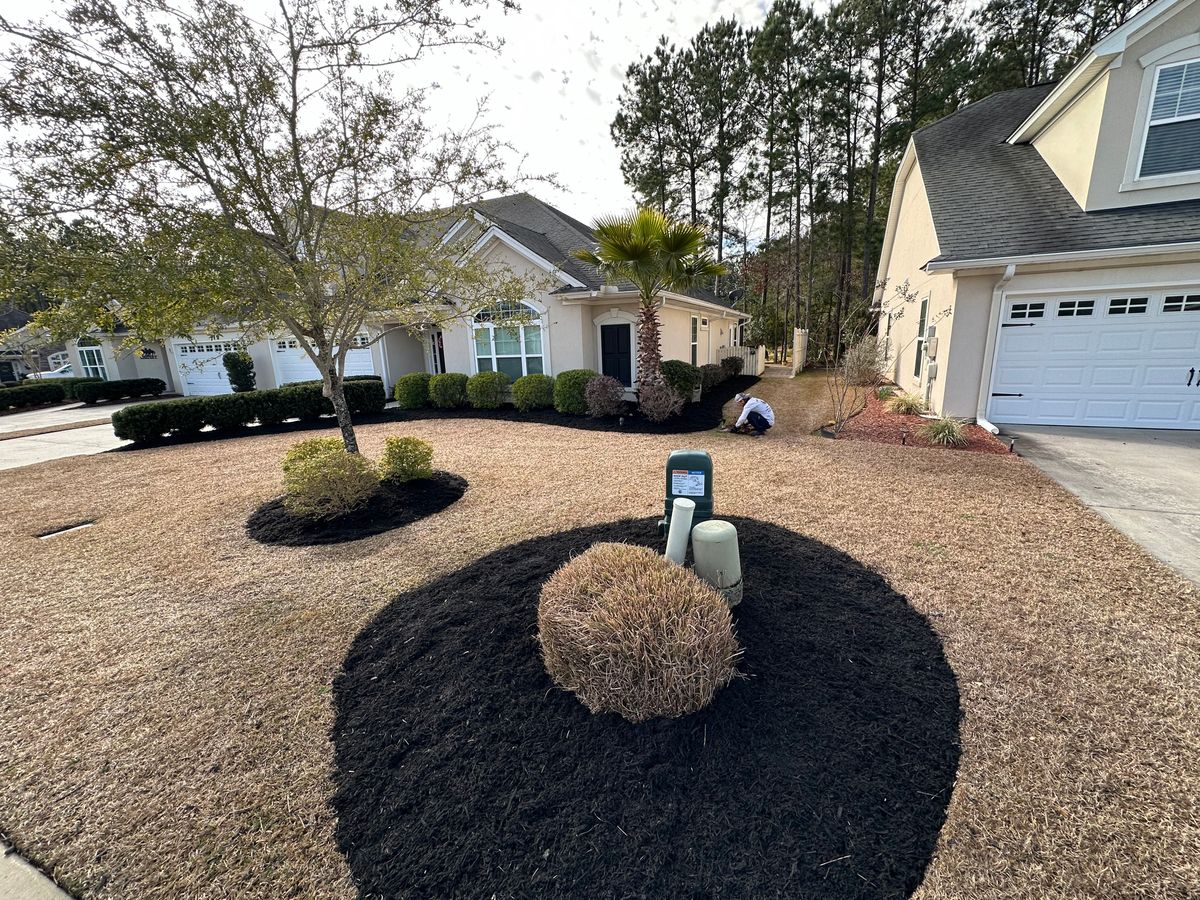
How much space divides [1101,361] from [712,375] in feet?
30.3

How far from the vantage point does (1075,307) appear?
8172 mm

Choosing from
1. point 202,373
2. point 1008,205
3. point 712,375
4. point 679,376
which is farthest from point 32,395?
point 1008,205

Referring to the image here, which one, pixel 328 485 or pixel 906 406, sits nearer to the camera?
pixel 328 485

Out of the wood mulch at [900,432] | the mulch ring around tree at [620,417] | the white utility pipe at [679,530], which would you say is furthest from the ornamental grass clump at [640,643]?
the mulch ring around tree at [620,417]

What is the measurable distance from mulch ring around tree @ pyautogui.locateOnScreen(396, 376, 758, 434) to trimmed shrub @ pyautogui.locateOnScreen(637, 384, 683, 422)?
240 mm

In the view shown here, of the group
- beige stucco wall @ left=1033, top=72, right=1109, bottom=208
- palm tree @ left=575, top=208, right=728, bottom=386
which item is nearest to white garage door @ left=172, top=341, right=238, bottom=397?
palm tree @ left=575, top=208, right=728, bottom=386

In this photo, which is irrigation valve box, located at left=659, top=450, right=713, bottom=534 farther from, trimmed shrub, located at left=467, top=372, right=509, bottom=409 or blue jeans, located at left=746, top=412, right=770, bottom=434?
trimmed shrub, located at left=467, top=372, right=509, bottom=409

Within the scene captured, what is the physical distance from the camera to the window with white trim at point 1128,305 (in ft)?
25.7

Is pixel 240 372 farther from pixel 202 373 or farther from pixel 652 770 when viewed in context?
pixel 652 770

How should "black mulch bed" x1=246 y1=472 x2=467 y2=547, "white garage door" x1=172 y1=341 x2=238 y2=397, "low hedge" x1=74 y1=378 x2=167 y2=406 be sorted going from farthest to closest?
"white garage door" x1=172 y1=341 x2=238 y2=397 < "low hedge" x1=74 y1=378 x2=167 y2=406 < "black mulch bed" x1=246 y1=472 x2=467 y2=547

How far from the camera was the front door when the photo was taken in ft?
42.3

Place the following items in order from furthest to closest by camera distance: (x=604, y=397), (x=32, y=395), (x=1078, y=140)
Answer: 1. (x=32, y=395)
2. (x=604, y=397)
3. (x=1078, y=140)

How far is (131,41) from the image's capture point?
4301 mm

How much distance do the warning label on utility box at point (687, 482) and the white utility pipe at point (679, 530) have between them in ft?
1.91
